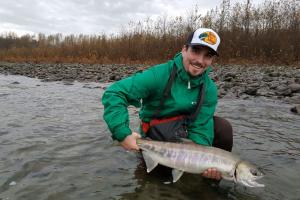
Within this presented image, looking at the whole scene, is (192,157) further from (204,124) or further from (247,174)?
(204,124)

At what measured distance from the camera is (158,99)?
155 inches

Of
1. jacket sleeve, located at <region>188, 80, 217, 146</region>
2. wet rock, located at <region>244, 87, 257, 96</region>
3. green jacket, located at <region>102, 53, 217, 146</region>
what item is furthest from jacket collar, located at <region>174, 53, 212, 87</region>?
wet rock, located at <region>244, 87, 257, 96</region>

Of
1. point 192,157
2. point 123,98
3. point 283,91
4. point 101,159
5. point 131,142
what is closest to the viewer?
A: point 192,157

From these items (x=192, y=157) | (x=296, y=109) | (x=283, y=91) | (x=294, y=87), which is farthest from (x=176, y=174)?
(x=294, y=87)

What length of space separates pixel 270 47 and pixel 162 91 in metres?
19.5

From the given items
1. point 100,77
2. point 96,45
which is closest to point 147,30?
point 96,45

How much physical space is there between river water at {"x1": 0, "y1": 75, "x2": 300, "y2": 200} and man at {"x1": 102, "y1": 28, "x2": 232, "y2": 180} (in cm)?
51

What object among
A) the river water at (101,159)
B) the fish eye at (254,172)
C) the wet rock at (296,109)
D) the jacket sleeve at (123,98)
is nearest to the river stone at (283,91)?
the river water at (101,159)

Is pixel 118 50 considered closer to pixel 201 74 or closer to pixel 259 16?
pixel 259 16

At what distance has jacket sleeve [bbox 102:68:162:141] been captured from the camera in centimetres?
342

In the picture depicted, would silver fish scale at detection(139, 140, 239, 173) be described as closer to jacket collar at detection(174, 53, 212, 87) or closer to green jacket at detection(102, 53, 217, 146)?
green jacket at detection(102, 53, 217, 146)

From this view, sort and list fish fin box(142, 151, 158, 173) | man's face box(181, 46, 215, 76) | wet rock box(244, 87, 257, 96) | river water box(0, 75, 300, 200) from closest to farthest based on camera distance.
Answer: fish fin box(142, 151, 158, 173), river water box(0, 75, 300, 200), man's face box(181, 46, 215, 76), wet rock box(244, 87, 257, 96)

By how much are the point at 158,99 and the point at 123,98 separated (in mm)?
495

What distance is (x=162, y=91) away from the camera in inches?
151
